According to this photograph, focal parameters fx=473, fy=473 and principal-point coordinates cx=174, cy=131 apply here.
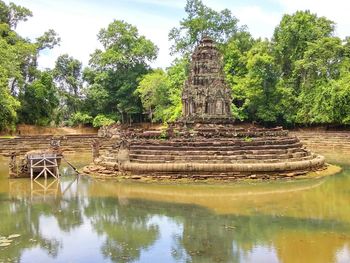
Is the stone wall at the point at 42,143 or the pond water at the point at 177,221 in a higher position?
the stone wall at the point at 42,143

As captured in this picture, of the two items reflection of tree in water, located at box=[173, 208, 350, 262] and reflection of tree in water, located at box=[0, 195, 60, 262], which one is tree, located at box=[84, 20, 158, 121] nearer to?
reflection of tree in water, located at box=[0, 195, 60, 262]

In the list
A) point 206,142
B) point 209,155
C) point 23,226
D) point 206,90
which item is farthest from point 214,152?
point 23,226

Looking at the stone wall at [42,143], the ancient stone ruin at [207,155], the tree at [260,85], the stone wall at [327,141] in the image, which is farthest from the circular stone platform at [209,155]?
the tree at [260,85]

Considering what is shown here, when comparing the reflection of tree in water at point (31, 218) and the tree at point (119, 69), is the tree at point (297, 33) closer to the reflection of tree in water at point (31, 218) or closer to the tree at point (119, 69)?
the tree at point (119, 69)

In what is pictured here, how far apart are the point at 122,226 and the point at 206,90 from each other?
Answer: 50.2 ft

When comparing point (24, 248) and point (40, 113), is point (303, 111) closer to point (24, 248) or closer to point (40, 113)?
point (40, 113)

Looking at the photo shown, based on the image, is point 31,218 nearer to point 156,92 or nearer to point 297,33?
point 156,92

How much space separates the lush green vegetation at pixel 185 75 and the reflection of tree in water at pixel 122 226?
894 inches

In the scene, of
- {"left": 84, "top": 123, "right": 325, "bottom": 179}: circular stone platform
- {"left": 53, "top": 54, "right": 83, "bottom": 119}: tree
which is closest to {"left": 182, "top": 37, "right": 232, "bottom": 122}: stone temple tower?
{"left": 84, "top": 123, "right": 325, "bottom": 179}: circular stone platform

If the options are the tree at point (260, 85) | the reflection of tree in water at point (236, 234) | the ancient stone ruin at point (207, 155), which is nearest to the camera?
the reflection of tree in water at point (236, 234)

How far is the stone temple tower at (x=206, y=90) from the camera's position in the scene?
27.2 m

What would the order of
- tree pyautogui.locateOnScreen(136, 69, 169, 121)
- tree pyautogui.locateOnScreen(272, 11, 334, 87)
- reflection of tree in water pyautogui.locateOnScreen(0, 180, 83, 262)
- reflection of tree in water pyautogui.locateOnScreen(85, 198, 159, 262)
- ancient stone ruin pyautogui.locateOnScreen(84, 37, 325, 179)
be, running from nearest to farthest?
reflection of tree in water pyautogui.locateOnScreen(85, 198, 159, 262), reflection of tree in water pyautogui.locateOnScreen(0, 180, 83, 262), ancient stone ruin pyautogui.locateOnScreen(84, 37, 325, 179), tree pyautogui.locateOnScreen(272, 11, 334, 87), tree pyautogui.locateOnScreen(136, 69, 169, 121)

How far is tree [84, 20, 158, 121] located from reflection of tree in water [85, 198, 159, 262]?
124 feet

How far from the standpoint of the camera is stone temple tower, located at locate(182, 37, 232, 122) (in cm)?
2725
